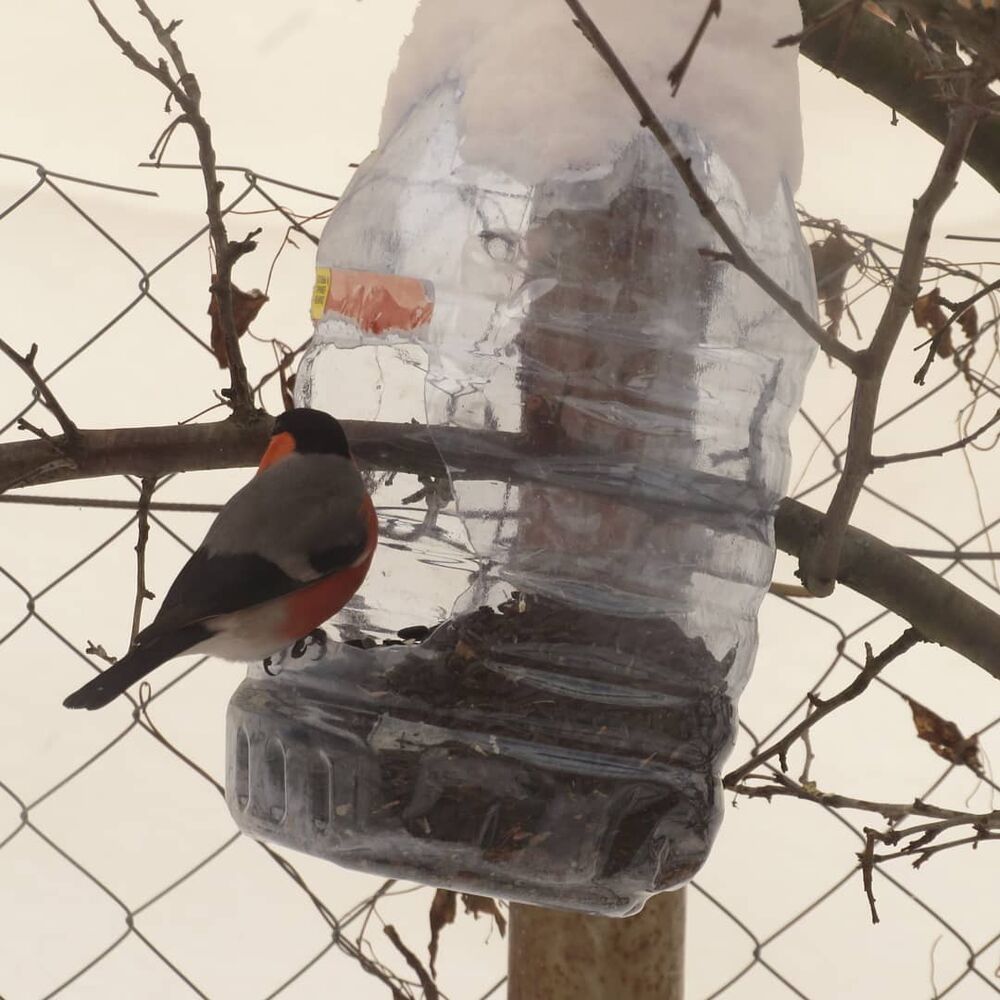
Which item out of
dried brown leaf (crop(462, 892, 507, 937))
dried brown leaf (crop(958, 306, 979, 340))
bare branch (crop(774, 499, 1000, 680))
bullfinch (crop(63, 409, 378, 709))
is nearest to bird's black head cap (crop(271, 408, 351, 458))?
bullfinch (crop(63, 409, 378, 709))

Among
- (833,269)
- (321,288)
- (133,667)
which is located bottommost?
(133,667)

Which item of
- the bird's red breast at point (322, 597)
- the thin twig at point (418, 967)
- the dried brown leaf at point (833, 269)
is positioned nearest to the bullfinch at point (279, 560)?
the bird's red breast at point (322, 597)

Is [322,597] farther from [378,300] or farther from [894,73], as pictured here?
[894,73]

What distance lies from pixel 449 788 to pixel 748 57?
0.62 metres

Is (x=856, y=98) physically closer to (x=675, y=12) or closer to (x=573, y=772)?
(x=675, y=12)

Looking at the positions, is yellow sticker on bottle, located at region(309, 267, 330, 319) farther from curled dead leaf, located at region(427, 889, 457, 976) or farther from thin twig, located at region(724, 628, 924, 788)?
curled dead leaf, located at region(427, 889, 457, 976)

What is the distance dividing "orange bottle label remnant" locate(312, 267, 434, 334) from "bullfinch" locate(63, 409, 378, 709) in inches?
3.8

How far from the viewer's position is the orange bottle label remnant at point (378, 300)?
46.9 inches

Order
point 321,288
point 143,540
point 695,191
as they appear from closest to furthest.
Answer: point 695,191 → point 321,288 → point 143,540

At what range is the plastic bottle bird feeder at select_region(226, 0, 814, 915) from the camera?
1.04m

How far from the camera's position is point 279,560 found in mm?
1152

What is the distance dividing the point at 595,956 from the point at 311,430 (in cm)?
53

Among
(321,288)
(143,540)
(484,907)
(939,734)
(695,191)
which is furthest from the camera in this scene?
(484,907)

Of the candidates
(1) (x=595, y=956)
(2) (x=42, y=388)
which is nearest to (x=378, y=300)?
(2) (x=42, y=388)
